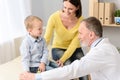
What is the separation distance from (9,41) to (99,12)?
1.21 meters

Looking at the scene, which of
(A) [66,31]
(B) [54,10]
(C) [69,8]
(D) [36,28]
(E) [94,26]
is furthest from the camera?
(B) [54,10]

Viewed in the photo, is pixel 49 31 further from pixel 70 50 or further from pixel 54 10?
pixel 54 10

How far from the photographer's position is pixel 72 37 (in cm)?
249

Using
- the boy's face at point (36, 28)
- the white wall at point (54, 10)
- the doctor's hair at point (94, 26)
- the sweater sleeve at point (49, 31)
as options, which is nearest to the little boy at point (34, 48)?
the boy's face at point (36, 28)

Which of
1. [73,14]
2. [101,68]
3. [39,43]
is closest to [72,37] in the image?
[73,14]

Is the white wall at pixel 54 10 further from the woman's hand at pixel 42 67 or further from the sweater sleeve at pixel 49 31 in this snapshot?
the woman's hand at pixel 42 67

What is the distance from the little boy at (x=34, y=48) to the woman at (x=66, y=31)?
351 mm

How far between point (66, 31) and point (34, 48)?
583 millimetres

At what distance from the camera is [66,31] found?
2457 millimetres

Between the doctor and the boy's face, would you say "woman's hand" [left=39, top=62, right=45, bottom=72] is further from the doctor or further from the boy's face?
the doctor

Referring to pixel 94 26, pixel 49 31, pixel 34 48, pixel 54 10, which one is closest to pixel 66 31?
pixel 49 31

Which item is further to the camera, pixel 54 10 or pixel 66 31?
pixel 54 10

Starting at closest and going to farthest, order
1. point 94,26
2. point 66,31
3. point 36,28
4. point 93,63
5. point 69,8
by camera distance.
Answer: point 93,63
point 94,26
point 36,28
point 69,8
point 66,31

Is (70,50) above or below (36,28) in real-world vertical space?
below
